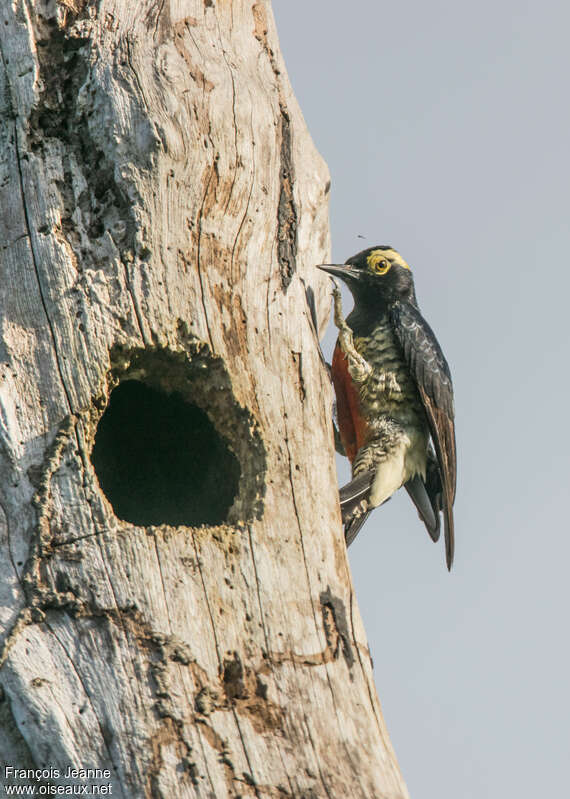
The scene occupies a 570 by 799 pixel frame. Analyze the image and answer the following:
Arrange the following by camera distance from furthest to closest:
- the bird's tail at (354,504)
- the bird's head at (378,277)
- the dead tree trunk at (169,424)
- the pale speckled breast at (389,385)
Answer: the bird's head at (378,277), the pale speckled breast at (389,385), the bird's tail at (354,504), the dead tree trunk at (169,424)

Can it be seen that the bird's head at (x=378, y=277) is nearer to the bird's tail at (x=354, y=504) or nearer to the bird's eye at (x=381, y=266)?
the bird's eye at (x=381, y=266)

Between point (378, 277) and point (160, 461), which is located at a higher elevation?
point (378, 277)

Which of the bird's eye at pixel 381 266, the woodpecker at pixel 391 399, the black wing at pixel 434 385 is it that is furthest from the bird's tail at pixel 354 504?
the bird's eye at pixel 381 266

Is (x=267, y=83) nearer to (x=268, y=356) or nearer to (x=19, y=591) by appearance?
(x=268, y=356)

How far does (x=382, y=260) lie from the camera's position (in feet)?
22.1

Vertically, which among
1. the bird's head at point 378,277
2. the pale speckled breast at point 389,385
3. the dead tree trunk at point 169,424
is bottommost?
the dead tree trunk at point 169,424

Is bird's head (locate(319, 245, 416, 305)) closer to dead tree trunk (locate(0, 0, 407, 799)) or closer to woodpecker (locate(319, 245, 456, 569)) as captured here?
woodpecker (locate(319, 245, 456, 569))

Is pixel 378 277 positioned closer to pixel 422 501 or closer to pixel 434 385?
pixel 434 385

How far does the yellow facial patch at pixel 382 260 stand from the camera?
6699 mm

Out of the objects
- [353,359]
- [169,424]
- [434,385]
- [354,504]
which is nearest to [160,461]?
[169,424]

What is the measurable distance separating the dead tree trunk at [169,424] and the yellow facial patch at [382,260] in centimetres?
196

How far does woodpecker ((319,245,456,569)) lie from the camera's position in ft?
20.2

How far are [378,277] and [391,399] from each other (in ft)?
2.84

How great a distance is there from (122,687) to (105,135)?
2.07 meters
